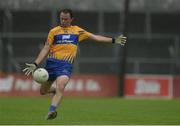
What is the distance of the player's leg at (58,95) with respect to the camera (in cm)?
1439

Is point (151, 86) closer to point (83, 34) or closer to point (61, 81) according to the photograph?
point (83, 34)

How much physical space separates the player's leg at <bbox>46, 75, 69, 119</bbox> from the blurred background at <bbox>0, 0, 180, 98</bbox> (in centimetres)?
1963

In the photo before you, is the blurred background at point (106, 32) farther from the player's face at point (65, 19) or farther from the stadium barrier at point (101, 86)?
the player's face at point (65, 19)

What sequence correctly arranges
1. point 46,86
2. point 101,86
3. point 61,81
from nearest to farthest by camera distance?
point 61,81
point 46,86
point 101,86

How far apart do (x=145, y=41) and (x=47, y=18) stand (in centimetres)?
535

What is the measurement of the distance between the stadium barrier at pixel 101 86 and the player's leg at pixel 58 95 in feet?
53.5

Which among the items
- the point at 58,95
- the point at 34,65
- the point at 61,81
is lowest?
the point at 58,95

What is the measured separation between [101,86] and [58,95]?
17759mm

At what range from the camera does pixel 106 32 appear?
3881 centimetres

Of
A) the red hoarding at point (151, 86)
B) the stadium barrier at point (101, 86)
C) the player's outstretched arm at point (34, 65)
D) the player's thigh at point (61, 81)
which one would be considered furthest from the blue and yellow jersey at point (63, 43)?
the red hoarding at point (151, 86)

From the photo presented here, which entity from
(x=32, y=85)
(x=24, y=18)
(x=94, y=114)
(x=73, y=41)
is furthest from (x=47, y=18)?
(x=73, y=41)

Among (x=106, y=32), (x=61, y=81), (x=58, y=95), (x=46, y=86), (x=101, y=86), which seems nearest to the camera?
(x=58, y=95)

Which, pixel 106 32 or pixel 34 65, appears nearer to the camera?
pixel 34 65

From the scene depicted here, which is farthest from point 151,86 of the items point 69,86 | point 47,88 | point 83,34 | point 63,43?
point 63,43
